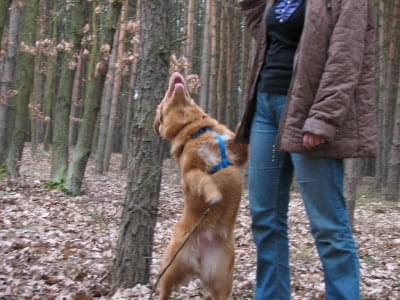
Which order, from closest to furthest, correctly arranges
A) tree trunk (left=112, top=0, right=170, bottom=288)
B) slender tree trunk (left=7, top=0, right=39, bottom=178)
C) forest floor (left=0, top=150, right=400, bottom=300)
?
tree trunk (left=112, top=0, right=170, bottom=288), forest floor (left=0, top=150, right=400, bottom=300), slender tree trunk (left=7, top=0, right=39, bottom=178)

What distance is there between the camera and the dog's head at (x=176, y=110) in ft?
13.8

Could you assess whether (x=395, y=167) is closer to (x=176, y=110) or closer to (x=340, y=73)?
(x=176, y=110)

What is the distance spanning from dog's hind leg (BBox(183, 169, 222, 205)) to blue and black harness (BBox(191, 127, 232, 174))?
10 cm

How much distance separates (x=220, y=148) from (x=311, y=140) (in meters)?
1.04

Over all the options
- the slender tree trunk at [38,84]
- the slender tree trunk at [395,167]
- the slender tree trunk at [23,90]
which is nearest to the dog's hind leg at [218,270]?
the slender tree trunk at [395,167]

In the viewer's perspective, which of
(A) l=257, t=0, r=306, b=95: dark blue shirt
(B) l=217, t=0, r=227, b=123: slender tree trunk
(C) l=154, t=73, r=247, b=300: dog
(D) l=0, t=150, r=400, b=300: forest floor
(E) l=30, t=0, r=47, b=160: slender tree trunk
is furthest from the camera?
(B) l=217, t=0, r=227, b=123: slender tree trunk

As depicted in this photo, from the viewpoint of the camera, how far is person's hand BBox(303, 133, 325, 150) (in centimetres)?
312

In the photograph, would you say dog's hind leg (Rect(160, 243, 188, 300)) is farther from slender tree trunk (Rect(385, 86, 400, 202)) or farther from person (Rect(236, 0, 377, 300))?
slender tree trunk (Rect(385, 86, 400, 202))

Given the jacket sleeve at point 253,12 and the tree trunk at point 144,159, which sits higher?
the jacket sleeve at point 253,12

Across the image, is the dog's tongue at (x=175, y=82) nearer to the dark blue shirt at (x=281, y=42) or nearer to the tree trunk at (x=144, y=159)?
the tree trunk at (x=144, y=159)

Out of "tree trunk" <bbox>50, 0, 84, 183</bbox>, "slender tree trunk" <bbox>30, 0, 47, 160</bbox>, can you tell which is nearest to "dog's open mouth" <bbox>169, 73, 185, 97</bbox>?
"tree trunk" <bbox>50, 0, 84, 183</bbox>

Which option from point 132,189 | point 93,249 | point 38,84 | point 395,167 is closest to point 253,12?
point 132,189

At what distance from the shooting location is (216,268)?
13.4ft

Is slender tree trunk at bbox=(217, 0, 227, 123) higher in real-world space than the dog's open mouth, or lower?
higher
